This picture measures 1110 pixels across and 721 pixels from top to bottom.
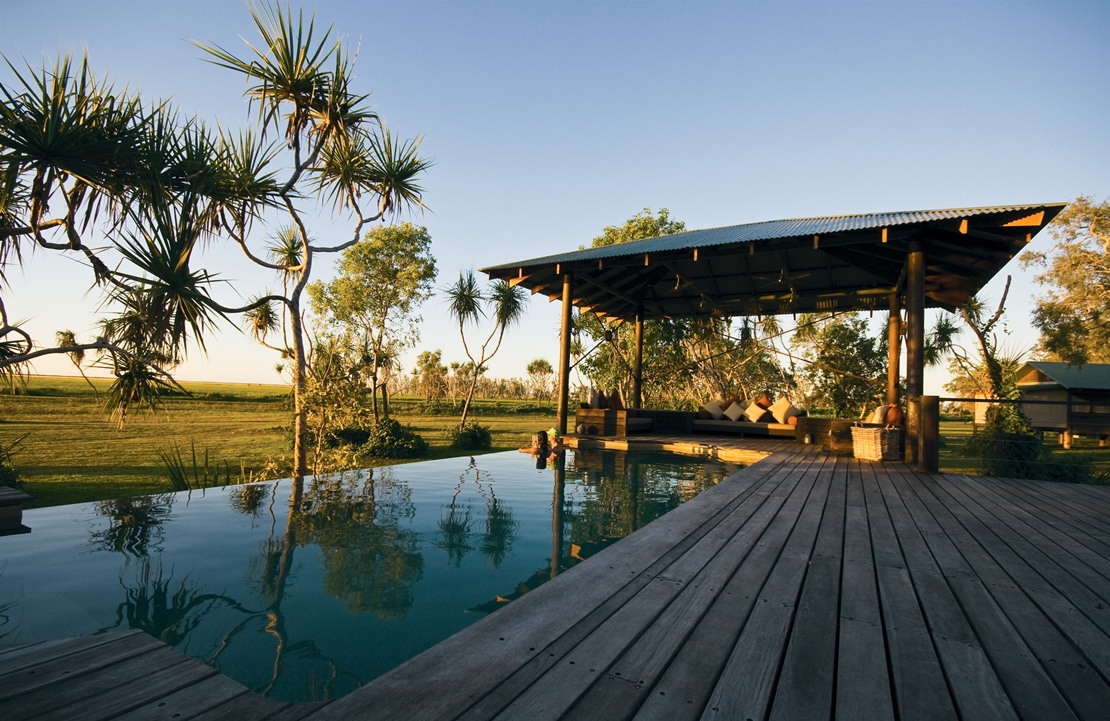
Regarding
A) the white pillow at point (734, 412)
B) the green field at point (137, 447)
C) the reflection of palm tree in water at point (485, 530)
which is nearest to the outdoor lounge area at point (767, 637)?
the reflection of palm tree in water at point (485, 530)

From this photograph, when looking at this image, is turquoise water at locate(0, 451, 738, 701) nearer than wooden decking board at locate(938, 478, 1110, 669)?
No

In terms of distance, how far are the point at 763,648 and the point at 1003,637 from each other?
0.95 meters

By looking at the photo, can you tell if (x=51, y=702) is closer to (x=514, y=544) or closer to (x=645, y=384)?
(x=514, y=544)

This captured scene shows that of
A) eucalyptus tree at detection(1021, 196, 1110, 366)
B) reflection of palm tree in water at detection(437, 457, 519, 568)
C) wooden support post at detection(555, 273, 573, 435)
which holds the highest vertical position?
eucalyptus tree at detection(1021, 196, 1110, 366)

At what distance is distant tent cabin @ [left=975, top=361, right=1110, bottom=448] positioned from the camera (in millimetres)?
21508

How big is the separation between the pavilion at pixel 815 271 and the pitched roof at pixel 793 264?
21 mm

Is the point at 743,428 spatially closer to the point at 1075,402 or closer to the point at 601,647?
the point at 601,647

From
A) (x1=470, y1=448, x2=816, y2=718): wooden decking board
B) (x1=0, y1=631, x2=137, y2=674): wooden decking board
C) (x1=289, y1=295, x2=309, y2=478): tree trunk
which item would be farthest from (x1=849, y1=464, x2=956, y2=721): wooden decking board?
Answer: (x1=289, y1=295, x2=309, y2=478): tree trunk

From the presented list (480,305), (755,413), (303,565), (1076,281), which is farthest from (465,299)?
(1076,281)

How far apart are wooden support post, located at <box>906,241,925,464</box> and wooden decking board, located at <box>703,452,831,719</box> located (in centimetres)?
495

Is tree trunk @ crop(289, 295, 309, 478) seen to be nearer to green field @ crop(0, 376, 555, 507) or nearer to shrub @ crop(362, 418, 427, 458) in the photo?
green field @ crop(0, 376, 555, 507)

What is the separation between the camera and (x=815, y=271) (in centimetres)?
1042

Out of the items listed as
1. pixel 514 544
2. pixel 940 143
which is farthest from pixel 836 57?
pixel 514 544

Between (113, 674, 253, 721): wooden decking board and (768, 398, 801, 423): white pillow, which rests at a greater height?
(768, 398, 801, 423): white pillow
